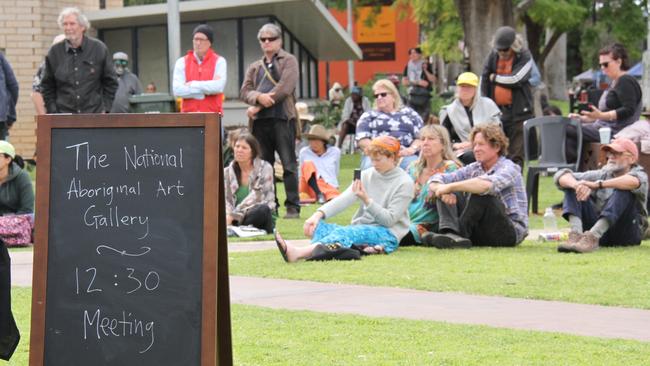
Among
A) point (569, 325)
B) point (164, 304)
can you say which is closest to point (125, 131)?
point (164, 304)

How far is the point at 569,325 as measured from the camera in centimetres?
765

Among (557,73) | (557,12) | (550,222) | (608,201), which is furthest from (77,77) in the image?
(557,73)

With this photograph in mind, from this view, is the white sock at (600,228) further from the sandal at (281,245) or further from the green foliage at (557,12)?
the green foliage at (557,12)

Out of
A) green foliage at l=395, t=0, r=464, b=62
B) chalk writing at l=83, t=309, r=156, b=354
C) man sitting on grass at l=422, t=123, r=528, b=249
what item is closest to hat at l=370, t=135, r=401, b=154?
man sitting on grass at l=422, t=123, r=528, b=249

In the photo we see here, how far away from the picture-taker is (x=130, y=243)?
6.00 metres

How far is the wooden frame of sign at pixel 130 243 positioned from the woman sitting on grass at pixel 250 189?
7.27m

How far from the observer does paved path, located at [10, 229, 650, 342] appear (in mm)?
7648

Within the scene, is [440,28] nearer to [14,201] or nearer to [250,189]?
[250,189]

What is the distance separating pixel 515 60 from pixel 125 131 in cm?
1037

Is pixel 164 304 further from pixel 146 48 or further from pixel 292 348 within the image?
pixel 146 48

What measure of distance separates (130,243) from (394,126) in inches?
370

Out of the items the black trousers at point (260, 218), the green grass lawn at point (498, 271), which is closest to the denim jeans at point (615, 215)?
the green grass lawn at point (498, 271)

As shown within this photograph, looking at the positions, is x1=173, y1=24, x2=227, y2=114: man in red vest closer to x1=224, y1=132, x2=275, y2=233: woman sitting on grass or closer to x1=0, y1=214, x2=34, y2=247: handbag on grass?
x1=224, y1=132, x2=275, y2=233: woman sitting on grass

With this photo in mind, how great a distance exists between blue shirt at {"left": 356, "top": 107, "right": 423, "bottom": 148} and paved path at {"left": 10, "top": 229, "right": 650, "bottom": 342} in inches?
224
